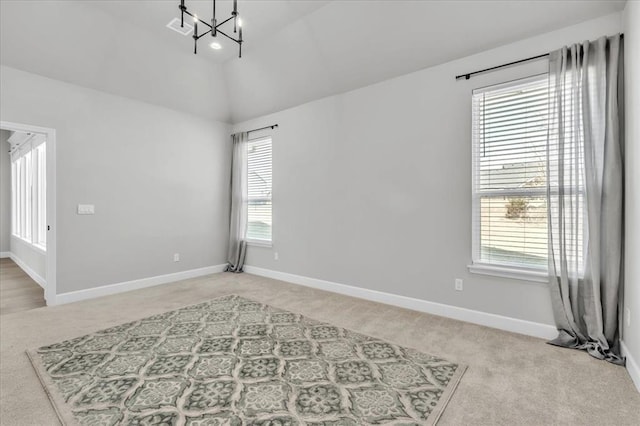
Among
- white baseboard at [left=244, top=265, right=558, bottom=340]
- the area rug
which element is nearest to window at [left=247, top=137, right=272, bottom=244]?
white baseboard at [left=244, top=265, right=558, bottom=340]

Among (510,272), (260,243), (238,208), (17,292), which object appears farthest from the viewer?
(238,208)

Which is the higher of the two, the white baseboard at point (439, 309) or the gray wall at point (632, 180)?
the gray wall at point (632, 180)

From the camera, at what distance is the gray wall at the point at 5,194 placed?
7.38 metres

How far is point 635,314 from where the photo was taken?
7.34 ft

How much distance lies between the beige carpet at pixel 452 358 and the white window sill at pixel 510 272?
57cm

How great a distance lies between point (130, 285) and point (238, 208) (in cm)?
216

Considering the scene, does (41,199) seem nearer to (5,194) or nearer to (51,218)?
(51,218)

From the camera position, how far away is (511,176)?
319cm

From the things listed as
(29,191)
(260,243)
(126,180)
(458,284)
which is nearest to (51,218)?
(126,180)

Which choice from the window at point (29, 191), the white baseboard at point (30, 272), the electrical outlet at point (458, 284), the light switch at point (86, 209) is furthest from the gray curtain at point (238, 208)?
the electrical outlet at point (458, 284)

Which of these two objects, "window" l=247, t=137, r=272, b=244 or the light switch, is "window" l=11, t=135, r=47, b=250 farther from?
"window" l=247, t=137, r=272, b=244

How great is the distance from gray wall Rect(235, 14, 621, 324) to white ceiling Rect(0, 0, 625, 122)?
0.67ft

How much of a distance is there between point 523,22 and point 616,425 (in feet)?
10.8

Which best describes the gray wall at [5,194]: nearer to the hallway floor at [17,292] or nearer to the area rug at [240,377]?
the hallway floor at [17,292]
